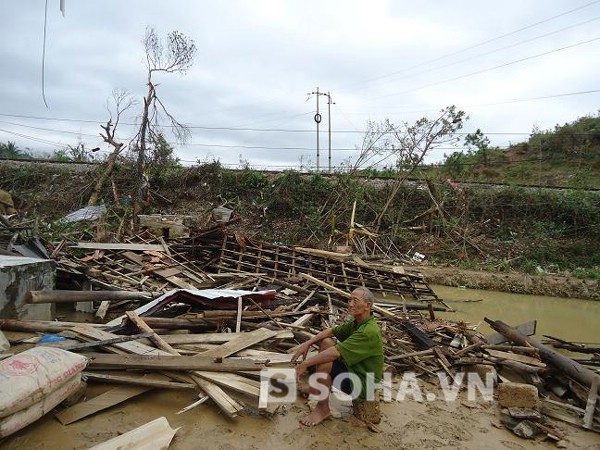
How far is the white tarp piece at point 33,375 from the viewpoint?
106 inches

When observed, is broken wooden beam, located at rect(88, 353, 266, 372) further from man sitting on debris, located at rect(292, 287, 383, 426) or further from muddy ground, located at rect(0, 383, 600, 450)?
man sitting on debris, located at rect(292, 287, 383, 426)

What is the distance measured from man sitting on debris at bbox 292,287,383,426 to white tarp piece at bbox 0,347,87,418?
1.84 metres

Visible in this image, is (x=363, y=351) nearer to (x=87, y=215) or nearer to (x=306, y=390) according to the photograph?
(x=306, y=390)

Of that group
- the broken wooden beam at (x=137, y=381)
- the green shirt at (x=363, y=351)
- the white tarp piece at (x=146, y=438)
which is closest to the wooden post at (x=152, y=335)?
the broken wooden beam at (x=137, y=381)

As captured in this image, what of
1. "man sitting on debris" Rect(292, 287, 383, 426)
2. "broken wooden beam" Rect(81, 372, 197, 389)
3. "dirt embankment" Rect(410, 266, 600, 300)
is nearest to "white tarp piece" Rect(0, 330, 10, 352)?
"broken wooden beam" Rect(81, 372, 197, 389)

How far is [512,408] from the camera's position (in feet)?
13.7

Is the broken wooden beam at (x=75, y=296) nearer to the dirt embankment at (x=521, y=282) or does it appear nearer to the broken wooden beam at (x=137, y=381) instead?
the broken wooden beam at (x=137, y=381)

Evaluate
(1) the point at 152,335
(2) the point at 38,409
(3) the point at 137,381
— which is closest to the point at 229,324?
(1) the point at 152,335

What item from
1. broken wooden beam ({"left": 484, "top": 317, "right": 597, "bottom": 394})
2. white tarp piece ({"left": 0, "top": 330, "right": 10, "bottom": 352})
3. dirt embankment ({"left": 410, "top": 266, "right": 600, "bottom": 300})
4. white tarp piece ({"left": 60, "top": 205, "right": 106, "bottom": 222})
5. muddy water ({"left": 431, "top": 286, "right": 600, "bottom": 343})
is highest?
white tarp piece ({"left": 60, "top": 205, "right": 106, "bottom": 222})

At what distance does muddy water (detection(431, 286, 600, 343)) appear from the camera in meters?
8.12

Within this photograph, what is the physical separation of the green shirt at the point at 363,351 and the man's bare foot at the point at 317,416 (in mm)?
350

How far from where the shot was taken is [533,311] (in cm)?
955

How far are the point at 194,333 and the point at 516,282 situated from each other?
384 inches

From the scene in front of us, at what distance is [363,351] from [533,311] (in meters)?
7.97
